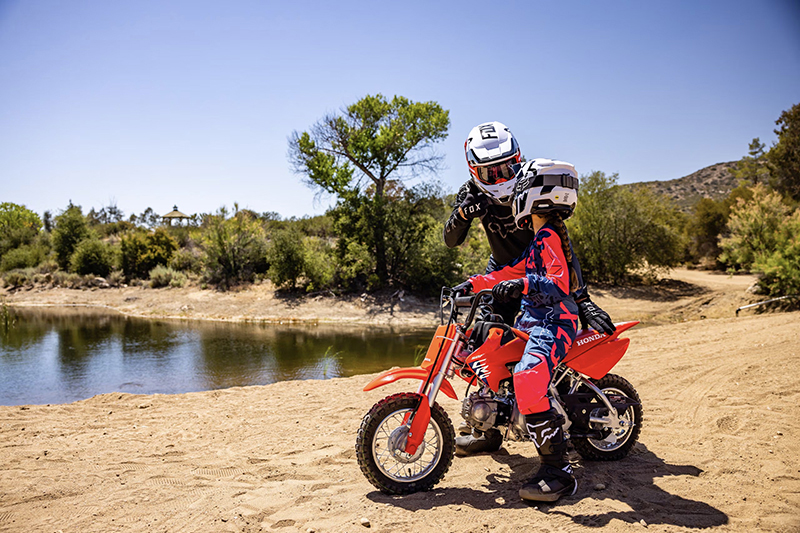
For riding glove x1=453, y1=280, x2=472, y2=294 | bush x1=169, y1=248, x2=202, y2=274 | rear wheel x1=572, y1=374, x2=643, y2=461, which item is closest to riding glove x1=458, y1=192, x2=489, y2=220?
riding glove x1=453, y1=280, x2=472, y2=294

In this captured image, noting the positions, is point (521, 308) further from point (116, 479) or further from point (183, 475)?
point (116, 479)

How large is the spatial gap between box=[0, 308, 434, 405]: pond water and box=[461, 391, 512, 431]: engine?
6705mm

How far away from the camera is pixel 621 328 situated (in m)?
3.69

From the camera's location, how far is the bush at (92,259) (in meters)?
26.0

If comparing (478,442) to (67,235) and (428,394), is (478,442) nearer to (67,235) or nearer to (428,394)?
(428,394)

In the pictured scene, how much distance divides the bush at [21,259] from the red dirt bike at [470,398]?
33.1 metres

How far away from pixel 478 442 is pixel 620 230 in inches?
804

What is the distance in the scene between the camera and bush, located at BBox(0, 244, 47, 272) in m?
27.9

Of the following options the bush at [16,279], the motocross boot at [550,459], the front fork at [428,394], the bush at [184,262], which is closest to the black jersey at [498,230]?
the front fork at [428,394]

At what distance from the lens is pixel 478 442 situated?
13.5 ft

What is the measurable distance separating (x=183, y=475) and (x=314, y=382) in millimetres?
3651

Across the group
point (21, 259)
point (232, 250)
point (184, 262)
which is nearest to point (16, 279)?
point (21, 259)

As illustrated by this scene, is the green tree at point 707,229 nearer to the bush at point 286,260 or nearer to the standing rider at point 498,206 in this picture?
the bush at point 286,260

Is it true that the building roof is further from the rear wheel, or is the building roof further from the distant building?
the rear wheel
